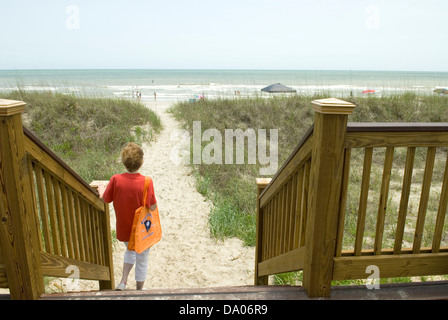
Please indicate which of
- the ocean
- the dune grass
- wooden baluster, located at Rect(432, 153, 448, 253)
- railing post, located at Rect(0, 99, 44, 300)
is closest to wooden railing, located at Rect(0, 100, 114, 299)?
railing post, located at Rect(0, 99, 44, 300)

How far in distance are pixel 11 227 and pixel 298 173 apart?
190cm

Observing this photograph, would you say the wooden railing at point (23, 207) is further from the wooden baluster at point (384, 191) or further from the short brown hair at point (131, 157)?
the wooden baluster at point (384, 191)

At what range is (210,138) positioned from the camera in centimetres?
1104

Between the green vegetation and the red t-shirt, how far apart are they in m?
5.55

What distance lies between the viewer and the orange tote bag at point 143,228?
10.5ft

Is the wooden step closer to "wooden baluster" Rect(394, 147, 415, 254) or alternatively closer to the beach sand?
"wooden baluster" Rect(394, 147, 415, 254)

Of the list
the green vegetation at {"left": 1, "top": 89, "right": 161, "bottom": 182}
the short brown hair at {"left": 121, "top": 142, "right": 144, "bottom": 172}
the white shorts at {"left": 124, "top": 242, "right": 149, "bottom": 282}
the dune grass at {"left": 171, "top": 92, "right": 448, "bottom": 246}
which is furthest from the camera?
the green vegetation at {"left": 1, "top": 89, "right": 161, "bottom": 182}

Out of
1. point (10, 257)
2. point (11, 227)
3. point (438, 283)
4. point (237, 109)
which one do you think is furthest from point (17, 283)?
point (237, 109)

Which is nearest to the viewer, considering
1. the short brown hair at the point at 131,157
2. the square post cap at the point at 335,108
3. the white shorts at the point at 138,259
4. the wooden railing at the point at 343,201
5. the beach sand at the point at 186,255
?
the square post cap at the point at 335,108

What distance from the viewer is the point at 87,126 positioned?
11.6 m

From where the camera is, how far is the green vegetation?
9711mm

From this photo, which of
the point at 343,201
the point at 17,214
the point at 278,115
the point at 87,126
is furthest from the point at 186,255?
the point at 278,115

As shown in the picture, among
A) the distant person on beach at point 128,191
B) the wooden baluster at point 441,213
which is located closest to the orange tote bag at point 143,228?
the distant person on beach at point 128,191

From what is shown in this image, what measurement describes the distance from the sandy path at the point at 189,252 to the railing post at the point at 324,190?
8.65ft
